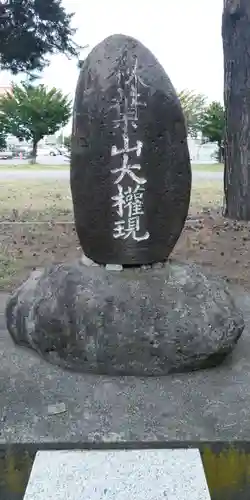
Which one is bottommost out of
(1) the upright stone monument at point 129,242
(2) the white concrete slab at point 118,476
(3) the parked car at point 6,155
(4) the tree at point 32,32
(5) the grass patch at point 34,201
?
(3) the parked car at point 6,155

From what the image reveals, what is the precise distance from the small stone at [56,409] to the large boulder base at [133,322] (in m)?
0.32

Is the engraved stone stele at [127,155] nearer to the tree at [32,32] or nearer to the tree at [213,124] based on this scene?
the tree at [32,32]

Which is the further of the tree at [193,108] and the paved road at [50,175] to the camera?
the tree at [193,108]

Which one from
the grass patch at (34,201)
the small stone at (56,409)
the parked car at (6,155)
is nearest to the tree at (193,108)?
the parked car at (6,155)

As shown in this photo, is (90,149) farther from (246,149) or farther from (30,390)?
(246,149)

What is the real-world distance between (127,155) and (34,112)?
69.2 ft

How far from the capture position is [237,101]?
19.7 ft

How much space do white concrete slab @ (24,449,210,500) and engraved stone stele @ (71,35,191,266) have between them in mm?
1094

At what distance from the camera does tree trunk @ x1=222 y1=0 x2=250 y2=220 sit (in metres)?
5.94

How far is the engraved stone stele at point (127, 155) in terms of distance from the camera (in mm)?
2551

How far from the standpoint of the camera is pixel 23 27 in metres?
6.32

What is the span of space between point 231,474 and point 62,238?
422 cm

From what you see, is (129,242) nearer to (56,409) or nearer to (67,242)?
(56,409)

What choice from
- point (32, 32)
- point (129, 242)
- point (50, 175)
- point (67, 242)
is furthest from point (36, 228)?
point (50, 175)
